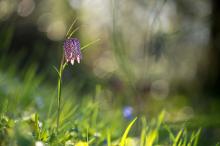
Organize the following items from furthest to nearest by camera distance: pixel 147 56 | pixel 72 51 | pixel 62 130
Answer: pixel 147 56, pixel 62 130, pixel 72 51

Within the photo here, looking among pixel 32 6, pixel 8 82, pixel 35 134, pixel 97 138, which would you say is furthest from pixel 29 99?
pixel 32 6

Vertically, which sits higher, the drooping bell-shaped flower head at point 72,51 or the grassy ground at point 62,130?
the drooping bell-shaped flower head at point 72,51

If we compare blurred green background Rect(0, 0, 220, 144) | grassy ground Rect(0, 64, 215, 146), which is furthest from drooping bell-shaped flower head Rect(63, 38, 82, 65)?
blurred green background Rect(0, 0, 220, 144)

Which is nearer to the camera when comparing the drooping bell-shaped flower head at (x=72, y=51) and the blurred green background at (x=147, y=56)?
the drooping bell-shaped flower head at (x=72, y=51)

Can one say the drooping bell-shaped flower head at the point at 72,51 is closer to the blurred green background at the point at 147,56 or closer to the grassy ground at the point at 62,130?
the grassy ground at the point at 62,130

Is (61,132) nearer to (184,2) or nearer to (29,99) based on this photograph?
(29,99)

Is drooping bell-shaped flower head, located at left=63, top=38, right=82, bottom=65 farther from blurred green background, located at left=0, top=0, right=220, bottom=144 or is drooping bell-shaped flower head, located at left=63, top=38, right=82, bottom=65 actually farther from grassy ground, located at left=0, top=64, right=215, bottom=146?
blurred green background, located at left=0, top=0, right=220, bottom=144

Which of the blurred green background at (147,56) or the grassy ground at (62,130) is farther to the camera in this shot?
the blurred green background at (147,56)

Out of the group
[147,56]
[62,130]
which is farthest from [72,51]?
[147,56]

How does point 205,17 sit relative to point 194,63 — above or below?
above

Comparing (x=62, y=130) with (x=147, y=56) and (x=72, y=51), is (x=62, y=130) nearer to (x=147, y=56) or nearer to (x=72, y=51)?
(x=72, y=51)

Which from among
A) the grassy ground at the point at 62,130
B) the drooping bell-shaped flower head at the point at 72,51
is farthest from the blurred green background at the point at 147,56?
the drooping bell-shaped flower head at the point at 72,51
